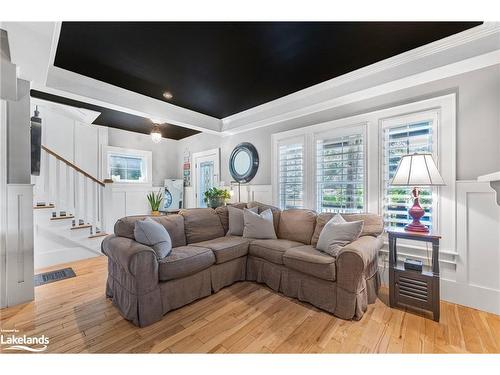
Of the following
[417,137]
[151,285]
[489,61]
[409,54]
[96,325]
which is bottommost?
[96,325]

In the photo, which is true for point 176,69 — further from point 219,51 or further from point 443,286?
point 443,286

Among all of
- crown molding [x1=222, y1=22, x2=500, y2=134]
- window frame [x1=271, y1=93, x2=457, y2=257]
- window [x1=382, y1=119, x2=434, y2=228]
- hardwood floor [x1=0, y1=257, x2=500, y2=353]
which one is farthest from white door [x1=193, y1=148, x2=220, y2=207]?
window [x1=382, y1=119, x2=434, y2=228]

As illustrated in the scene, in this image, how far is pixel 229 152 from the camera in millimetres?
4512

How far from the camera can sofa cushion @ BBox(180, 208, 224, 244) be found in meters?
2.80

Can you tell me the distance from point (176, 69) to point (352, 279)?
113 inches

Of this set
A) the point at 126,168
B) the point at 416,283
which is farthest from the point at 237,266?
the point at 126,168

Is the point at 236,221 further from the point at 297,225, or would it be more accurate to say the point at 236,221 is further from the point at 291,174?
the point at 291,174

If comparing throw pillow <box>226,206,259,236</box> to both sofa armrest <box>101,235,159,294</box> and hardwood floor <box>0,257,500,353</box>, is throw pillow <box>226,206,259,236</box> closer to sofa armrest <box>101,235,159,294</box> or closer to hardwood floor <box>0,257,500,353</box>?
hardwood floor <box>0,257,500,353</box>

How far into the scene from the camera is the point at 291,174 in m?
3.46

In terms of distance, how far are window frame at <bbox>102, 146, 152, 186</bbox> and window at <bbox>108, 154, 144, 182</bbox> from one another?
0.16 feet

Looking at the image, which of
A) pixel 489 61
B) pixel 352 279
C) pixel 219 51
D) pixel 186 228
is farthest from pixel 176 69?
pixel 489 61

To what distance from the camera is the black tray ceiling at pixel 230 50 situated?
1.85m

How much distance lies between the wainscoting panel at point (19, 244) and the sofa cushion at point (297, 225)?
2814 millimetres

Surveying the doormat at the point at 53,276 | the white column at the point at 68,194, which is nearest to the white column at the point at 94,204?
the white column at the point at 68,194
